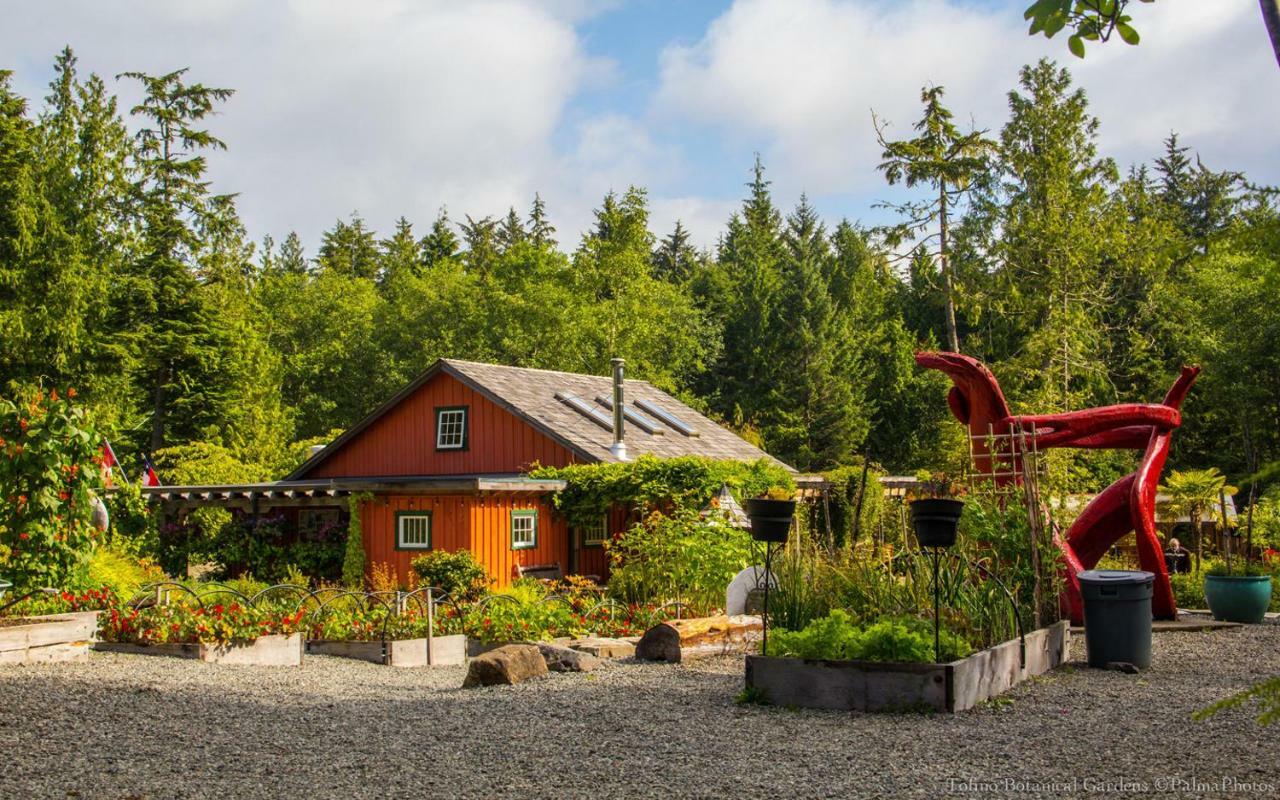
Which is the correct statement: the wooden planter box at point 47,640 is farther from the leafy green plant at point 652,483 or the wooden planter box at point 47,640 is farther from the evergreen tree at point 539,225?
the evergreen tree at point 539,225

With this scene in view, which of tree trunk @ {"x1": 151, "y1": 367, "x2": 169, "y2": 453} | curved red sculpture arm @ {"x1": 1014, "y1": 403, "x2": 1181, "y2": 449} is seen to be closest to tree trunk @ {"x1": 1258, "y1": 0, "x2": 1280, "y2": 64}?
curved red sculpture arm @ {"x1": 1014, "y1": 403, "x2": 1181, "y2": 449}

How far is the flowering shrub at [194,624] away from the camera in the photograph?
10.7 meters

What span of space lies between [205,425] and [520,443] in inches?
604

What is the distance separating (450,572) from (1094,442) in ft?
31.4

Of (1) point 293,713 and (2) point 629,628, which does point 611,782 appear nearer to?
(1) point 293,713

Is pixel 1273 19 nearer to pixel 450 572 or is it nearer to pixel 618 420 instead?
pixel 450 572

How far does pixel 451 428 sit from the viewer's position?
23438mm

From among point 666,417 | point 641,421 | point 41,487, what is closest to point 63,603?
point 41,487

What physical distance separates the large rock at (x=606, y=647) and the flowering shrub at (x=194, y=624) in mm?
2990

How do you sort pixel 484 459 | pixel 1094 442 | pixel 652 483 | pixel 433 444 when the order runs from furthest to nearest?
pixel 433 444, pixel 484 459, pixel 652 483, pixel 1094 442

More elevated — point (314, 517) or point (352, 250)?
point (352, 250)

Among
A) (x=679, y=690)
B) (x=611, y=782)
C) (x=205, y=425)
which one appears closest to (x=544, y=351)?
(x=205, y=425)

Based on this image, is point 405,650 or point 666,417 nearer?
point 405,650

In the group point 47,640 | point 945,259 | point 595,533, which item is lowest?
point 47,640
